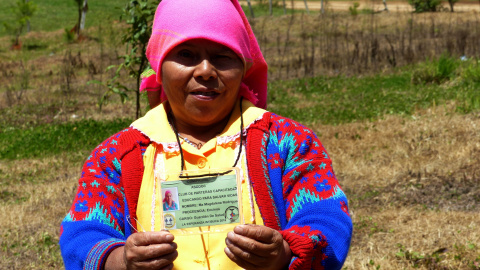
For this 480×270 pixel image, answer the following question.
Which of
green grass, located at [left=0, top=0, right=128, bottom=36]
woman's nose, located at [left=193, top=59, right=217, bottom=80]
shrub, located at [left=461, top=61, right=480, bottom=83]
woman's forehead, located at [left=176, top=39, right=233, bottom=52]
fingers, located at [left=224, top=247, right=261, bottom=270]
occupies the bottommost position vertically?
green grass, located at [left=0, top=0, right=128, bottom=36]

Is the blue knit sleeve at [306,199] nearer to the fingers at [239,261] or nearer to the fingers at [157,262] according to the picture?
the fingers at [239,261]

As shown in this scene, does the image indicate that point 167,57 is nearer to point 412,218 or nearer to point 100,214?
point 100,214

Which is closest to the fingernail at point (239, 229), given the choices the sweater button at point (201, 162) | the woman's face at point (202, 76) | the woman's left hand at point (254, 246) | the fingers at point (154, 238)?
the woman's left hand at point (254, 246)

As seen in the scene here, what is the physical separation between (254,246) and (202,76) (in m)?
Result: 0.58

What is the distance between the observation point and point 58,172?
20.6 ft

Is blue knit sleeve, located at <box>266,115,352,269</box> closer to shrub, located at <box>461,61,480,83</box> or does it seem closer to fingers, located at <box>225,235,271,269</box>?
fingers, located at <box>225,235,271,269</box>

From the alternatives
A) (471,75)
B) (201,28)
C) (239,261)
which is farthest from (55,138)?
(239,261)

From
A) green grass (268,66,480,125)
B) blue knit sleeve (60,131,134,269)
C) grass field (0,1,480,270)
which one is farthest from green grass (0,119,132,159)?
blue knit sleeve (60,131,134,269)

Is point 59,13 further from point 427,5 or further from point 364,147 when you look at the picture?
point 364,147

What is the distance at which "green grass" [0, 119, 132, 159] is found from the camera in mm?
7078

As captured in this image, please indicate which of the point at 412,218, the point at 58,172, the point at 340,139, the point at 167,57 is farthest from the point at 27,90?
the point at 167,57

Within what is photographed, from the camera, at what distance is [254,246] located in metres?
1.55

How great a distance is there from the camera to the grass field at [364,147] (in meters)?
4.05

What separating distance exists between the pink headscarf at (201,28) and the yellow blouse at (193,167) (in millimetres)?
176
